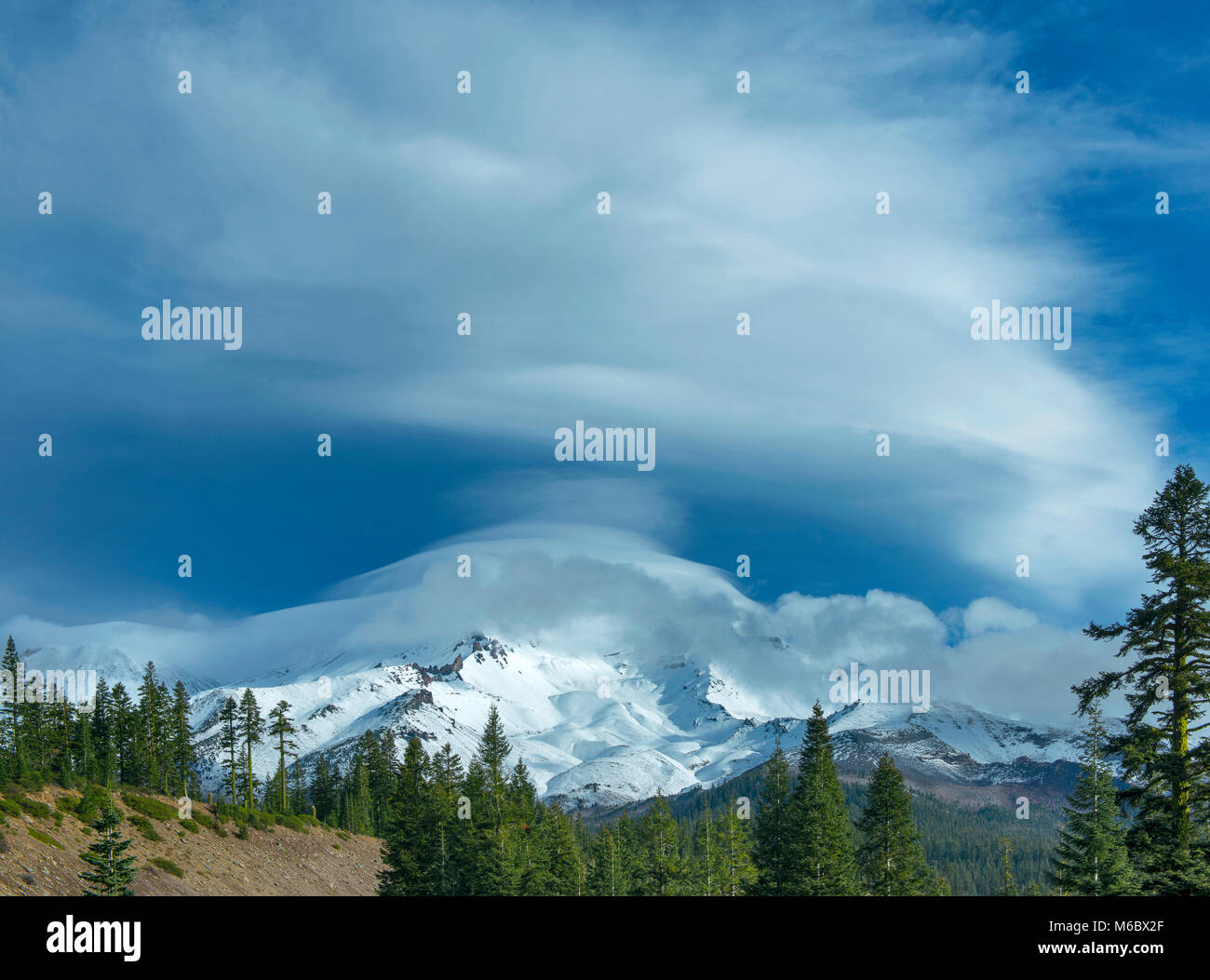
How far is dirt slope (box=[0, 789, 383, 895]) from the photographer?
56750 millimetres

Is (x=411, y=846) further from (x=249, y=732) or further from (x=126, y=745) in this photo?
(x=126, y=745)

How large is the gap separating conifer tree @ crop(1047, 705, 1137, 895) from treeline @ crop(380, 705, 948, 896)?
36.0 feet

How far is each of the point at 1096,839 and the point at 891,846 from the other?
44.3 feet

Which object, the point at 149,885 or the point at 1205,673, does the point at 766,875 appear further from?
the point at 149,885

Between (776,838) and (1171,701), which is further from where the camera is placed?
(776,838)

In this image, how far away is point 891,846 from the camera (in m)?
54.9

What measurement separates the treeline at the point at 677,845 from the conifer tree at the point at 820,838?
0.24 ft

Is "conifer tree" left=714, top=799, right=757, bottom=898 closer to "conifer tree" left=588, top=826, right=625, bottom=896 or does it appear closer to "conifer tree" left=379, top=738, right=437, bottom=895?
"conifer tree" left=588, top=826, right=625, bottom=896

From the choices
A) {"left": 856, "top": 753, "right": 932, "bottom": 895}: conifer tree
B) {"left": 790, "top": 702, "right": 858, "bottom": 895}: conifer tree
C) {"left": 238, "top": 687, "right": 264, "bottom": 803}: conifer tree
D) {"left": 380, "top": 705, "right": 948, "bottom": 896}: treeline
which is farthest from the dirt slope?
{"left": 856, "top": 753, "right": 932, "bottom": 895}: conifer tree

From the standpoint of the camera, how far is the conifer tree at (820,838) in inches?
2133

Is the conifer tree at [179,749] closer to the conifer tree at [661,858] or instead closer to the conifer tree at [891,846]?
the conifer tree at [661,858]

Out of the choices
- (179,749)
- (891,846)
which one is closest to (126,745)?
(179,749)
